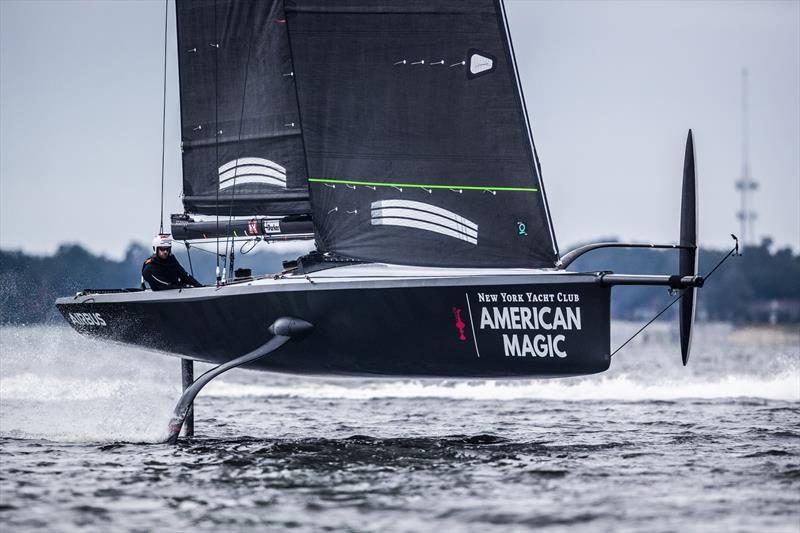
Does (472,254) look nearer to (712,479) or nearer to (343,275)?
(343,275)

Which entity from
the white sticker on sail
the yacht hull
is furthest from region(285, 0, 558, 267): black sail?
the yacht hull

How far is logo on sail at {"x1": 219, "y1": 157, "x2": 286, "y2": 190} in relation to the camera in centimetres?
1414

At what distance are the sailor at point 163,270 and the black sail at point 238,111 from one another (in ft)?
2.62

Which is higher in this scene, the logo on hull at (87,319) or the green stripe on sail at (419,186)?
the green stripe on sail at (419,186)

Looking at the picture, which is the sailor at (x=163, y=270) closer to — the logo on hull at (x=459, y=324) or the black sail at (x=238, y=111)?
the black sail at (x=238, y=111)

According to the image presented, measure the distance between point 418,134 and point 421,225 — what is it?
0.89 metres

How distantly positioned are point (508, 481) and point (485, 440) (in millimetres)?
2962

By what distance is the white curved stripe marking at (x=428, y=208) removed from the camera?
1225 cm

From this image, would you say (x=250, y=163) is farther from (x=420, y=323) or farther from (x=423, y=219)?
(x=420, y=323)

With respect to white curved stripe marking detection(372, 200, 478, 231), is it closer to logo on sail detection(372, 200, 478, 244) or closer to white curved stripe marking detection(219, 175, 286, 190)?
logo on sail detection(372, 200, 478, 244)

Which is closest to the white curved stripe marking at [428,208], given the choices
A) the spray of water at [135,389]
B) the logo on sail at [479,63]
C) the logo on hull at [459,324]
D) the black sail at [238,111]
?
the logo on hull at [459,324]

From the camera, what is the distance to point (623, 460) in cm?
1119

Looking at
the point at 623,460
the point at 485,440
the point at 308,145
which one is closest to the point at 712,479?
the point at 623,460

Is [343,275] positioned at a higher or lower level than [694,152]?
lower
